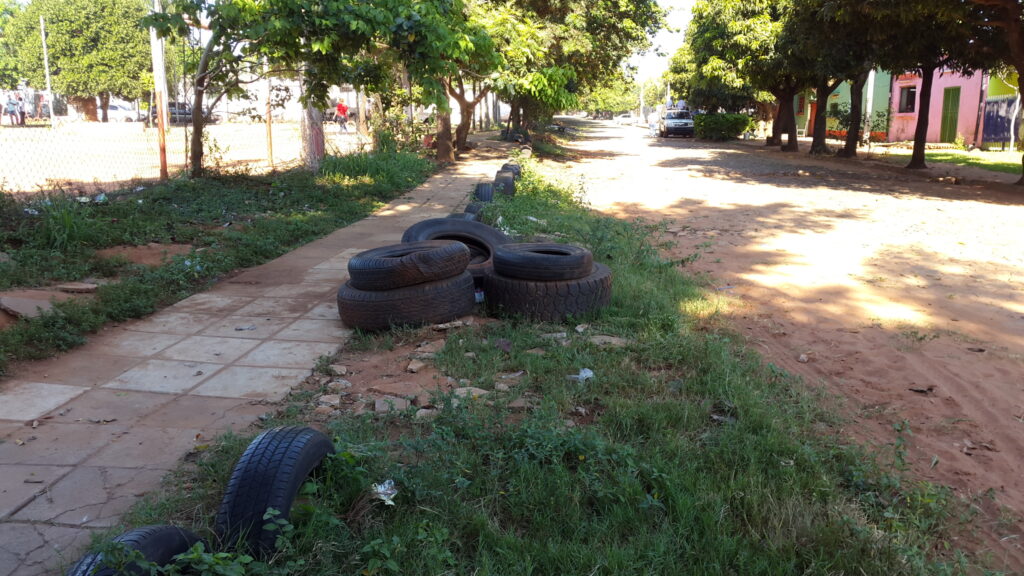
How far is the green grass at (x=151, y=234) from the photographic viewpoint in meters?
5.32

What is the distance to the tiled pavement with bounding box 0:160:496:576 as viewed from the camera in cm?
291

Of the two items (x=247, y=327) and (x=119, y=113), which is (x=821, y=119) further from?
(x=119, y=113)

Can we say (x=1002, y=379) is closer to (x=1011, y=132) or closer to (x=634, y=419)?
(x=634, y=419)

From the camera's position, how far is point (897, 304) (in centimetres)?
625

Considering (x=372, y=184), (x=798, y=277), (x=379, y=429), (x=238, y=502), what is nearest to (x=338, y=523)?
(x=238, y=502)

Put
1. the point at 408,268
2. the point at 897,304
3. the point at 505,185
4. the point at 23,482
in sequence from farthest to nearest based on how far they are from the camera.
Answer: the point at 505,185 < the point at 897,304 < the point at 408,268 < the point at 23,482

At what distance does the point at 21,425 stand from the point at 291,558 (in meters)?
2.10

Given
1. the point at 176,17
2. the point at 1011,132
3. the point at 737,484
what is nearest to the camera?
the point at 737,484

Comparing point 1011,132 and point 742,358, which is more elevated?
point 1011,132

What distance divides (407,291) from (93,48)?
44.5 meters

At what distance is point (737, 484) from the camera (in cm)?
305

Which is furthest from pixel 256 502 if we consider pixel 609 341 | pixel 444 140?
pixel 444 140

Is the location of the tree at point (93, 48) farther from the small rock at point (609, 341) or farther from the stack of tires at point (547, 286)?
the small rock at point (609, 341)

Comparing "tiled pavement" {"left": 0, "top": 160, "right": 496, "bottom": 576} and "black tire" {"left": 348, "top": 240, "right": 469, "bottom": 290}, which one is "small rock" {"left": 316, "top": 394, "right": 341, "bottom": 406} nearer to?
"tiled pavement" {"left": 0, "top": 160, "right": 496, "bottom": 576}
